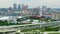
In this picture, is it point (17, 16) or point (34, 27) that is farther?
point (17, 16)

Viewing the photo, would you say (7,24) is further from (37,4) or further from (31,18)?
(37,4)

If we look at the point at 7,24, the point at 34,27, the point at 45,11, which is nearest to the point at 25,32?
the point at 34,27

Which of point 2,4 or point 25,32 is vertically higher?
point 2,4

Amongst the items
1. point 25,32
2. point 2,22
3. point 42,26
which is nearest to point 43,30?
point 42,26

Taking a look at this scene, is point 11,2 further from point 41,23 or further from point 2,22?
point 41,23

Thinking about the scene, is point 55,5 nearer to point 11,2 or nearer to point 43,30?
point 43,30

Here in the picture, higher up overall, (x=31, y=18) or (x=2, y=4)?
(x=2, y=4)

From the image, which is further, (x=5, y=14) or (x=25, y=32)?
(x=5, y=14)

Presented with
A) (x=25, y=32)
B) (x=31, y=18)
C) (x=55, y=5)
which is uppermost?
(x=55, y=5)
